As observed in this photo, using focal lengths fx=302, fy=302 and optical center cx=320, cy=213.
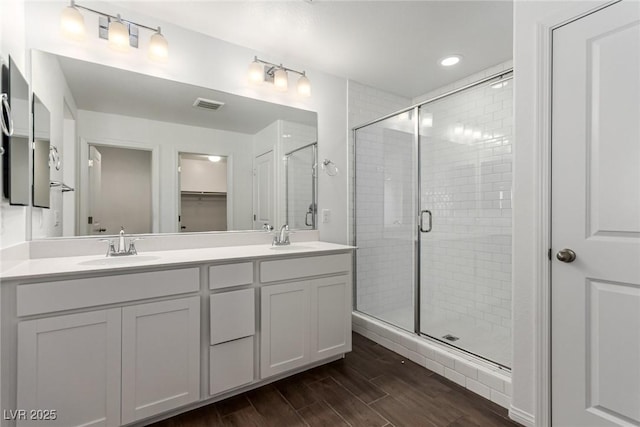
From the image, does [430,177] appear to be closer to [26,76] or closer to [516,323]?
[516,323]

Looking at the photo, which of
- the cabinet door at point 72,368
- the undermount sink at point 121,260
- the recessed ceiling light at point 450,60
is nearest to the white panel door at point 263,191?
the undermount sink at point 121,260

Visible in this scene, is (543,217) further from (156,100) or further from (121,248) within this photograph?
(156,100)

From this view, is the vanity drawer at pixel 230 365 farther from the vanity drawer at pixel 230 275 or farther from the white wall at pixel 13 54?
the white wall at pixel 13 54

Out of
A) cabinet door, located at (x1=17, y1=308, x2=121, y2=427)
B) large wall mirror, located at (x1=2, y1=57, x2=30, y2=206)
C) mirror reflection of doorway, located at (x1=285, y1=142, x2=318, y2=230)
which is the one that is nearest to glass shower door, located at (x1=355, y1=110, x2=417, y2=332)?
mirror reflection of doorway, located at (x1=285, y1=142, x2=318, y2=230)

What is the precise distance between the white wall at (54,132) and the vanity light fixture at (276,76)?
1.22m

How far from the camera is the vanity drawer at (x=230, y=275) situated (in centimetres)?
172

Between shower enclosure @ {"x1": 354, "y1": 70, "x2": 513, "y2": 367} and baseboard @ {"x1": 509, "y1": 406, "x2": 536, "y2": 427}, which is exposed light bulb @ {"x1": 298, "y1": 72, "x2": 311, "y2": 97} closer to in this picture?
shower enclosure @ {"x1": 354, "y1": 70, "x2": 513, "y2": 367}

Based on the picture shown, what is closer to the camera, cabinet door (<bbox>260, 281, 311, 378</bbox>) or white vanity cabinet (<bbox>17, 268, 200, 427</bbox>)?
white vanity cabinet (<bbox>17, 268, 200, 427</bbox>)

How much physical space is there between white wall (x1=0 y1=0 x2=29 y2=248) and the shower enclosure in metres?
2.47

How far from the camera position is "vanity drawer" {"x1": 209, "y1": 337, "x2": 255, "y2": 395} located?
171 cm

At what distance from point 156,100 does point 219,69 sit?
54cm

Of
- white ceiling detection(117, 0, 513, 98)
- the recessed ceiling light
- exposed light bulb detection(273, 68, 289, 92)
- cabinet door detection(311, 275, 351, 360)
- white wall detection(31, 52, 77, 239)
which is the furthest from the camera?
the recessed ceiling light

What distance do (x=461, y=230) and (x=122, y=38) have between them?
3.11 metres

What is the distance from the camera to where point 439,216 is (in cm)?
304
